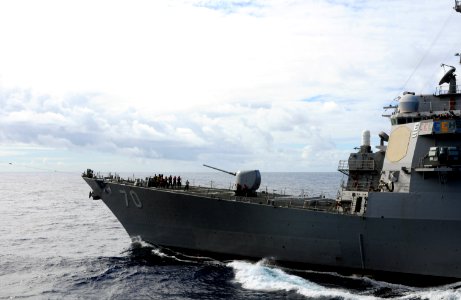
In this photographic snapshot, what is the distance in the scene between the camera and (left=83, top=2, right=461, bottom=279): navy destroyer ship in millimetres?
18328

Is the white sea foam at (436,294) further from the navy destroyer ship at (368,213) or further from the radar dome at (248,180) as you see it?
the radar dome at (248,180)

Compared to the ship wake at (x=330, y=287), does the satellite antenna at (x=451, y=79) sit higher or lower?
higher

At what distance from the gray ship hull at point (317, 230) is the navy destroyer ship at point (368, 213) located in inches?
1.7

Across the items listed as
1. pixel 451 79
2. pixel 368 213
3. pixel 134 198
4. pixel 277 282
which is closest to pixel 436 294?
pixel 368 213

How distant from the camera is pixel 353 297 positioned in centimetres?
1778

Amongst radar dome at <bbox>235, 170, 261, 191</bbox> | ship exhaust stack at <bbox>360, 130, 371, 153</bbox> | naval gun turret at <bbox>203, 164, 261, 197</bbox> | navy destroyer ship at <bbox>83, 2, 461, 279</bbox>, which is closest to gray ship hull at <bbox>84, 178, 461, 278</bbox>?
navy destroyer ship at <bbox>83, 2, 461, 279</bbox>

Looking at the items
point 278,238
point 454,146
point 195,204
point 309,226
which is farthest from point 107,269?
point 454,146

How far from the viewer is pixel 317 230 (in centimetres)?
2036

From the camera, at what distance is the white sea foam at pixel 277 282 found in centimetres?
1827

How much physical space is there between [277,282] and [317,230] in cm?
303

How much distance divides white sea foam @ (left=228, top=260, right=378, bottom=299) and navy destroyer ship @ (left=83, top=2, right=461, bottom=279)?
0.84m

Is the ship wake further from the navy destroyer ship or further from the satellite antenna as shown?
the satellite antenna

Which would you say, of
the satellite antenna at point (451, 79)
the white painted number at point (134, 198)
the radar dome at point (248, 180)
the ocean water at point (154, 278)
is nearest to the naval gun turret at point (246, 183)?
the radar dome at point (248, 180)

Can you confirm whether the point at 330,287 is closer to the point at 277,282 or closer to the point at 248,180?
the point at 277,282
